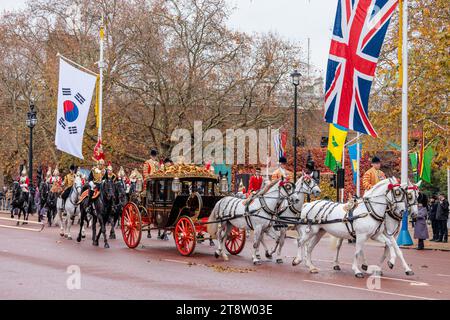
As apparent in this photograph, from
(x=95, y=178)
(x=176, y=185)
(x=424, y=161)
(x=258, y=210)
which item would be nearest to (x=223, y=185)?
(x=176, y=185)

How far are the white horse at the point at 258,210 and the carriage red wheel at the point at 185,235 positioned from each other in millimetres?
691

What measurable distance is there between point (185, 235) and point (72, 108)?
11.4m


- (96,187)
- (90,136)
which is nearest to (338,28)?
(96,187)

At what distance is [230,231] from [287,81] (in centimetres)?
2620

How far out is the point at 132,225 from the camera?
20.9m

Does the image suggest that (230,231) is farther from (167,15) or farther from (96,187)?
(167,15)

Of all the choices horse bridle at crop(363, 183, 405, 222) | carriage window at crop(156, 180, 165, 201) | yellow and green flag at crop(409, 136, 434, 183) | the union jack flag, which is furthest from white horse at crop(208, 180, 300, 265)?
yellow and green flag at crop(409, 136, 434, 183)

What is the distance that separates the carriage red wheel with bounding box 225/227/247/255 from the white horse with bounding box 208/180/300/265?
50.1 inches

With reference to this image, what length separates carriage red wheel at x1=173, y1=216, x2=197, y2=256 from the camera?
18.3 metres

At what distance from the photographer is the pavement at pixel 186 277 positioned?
12578 mm

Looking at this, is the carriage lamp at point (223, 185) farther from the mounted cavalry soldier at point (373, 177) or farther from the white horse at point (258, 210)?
the mounted cavalry soldier at point (373, 177)

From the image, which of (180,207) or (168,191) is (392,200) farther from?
(168,191)

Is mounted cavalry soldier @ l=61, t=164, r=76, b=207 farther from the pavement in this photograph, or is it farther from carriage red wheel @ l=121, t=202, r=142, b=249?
carriage red wheel @ l=121, t=202, r=142, b=249
